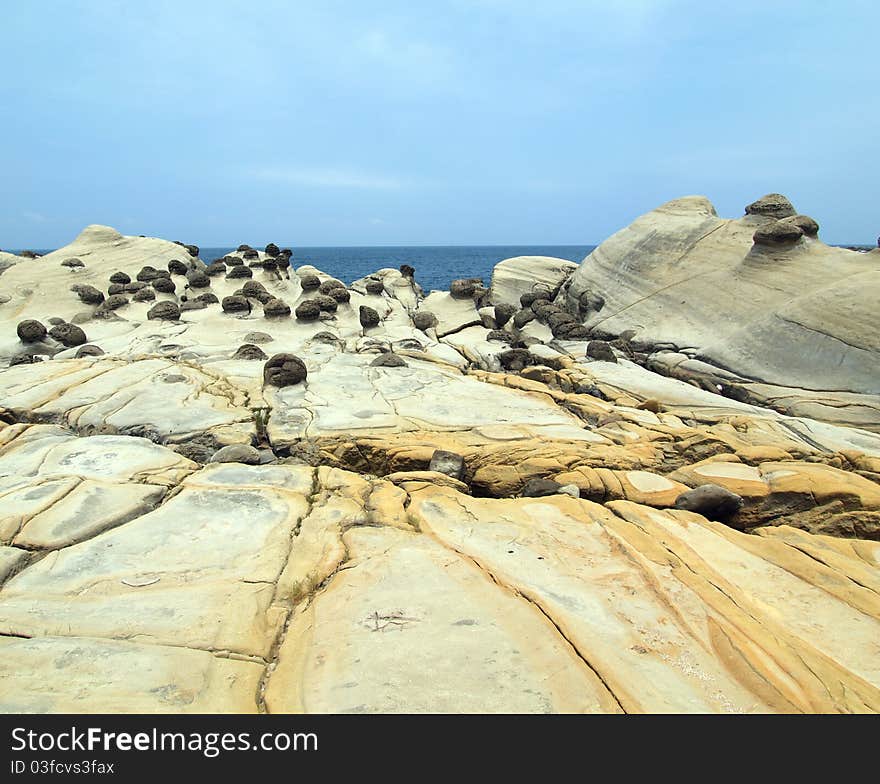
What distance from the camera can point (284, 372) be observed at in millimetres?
8383

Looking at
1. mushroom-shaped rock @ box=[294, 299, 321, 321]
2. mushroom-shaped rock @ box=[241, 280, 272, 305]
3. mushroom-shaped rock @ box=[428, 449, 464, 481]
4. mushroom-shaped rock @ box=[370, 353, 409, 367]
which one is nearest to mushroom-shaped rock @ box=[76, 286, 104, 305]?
mushroom-shaped rock @ box=[241, 280, 272, 305]

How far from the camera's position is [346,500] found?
477 centimetres

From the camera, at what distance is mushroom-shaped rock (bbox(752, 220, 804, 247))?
40.1 ft

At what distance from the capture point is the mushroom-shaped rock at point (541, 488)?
5.30 metres

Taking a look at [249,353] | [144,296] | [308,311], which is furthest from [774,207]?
[144,296]

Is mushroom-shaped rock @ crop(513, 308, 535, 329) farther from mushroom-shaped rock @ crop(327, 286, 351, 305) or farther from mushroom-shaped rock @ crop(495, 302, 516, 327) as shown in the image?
mushroom-shaped rock @ crop(327, 286, 351, 305)

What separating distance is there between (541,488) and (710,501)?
1512mm

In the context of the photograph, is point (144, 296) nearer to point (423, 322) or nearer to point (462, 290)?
point (423, 322)

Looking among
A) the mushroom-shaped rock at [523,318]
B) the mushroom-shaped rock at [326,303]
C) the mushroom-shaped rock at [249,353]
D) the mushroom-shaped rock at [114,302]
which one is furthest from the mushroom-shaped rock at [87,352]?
the mushroom-shaped rock at [523,318]

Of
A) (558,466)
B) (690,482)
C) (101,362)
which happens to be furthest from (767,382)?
(101,362)

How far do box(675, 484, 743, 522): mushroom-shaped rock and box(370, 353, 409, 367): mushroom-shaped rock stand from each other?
5.79 m

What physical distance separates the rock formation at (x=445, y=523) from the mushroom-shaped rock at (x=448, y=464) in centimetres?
3
